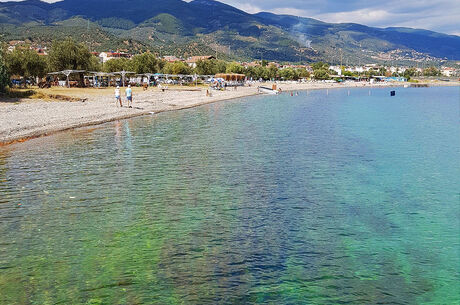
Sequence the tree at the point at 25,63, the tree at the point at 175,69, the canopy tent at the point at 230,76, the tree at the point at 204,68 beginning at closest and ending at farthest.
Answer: the tree at the point at 25,63, the tree at the point at 175,69, the canopy tent at the point at 230,76, the tree at the point at 204,68

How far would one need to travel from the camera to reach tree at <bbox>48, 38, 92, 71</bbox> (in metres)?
72.2

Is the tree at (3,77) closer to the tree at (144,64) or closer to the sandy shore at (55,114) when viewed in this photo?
the sandy shore at (55,114)

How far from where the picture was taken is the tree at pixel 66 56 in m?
72.2

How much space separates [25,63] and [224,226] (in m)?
64.6

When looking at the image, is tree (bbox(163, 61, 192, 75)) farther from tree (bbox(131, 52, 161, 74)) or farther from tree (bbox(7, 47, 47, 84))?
tree (bbox(7, 47, 47, 84))

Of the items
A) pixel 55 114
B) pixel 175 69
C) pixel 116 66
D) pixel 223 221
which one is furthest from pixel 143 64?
pixel 223 221

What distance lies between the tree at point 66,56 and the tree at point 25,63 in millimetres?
3241

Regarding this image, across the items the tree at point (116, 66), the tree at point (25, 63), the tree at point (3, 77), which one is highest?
the tree at point (116, 66)

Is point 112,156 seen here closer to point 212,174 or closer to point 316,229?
point 212,174

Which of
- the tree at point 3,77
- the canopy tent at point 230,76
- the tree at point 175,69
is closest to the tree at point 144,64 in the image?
the tree at point 175,69

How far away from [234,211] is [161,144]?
13844 mm

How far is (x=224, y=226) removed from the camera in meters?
12.0

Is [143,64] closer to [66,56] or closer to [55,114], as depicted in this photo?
[66,56]

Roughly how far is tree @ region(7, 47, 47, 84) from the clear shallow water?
46.4 m
